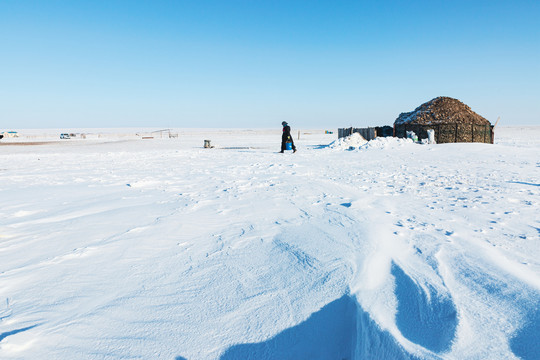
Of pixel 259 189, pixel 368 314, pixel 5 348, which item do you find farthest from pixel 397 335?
pixel 259 189

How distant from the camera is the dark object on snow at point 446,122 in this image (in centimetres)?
1784

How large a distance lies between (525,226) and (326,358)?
2.84 m

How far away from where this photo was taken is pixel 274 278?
2338mm

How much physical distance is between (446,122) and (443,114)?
959mm

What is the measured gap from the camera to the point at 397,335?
155cm

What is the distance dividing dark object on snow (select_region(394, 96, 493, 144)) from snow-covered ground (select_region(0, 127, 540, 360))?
14559mm

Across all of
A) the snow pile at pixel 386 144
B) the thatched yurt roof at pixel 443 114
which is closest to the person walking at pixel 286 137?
→ the snow pile at pixel 386 144

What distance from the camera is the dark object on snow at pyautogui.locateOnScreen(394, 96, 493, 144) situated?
17844 millimetres

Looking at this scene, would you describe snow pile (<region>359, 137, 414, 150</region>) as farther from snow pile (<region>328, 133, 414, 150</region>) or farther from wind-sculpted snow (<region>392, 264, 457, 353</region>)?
Answer: wind-sculpted snow (<region>392, 264, 457, 353</region>)

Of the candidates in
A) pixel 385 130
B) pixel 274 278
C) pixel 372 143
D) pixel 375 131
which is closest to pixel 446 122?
pixel 385 130

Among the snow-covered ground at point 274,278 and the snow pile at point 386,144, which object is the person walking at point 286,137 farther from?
the snow-covered ground at point 274,278

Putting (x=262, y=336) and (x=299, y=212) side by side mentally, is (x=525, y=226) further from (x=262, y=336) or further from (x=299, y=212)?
(x=262, y=336)

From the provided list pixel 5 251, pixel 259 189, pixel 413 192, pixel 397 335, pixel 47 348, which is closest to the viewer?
pixel 397 335

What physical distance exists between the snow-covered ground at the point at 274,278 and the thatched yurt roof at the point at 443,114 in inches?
673
